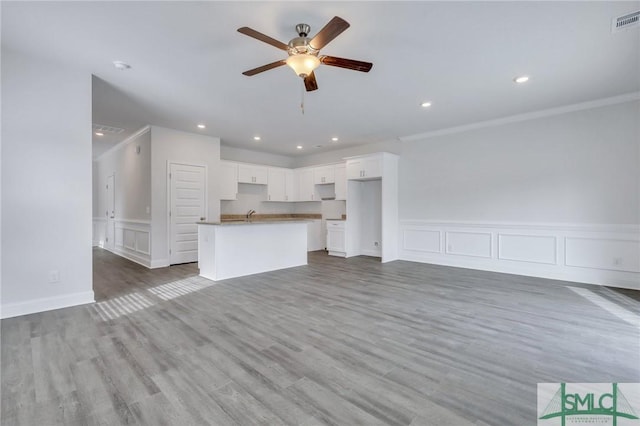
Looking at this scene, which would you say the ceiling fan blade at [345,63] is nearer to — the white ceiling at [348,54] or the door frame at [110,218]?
the white ceiling at [348,54]

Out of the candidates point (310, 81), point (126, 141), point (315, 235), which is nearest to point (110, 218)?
point (126, 141)

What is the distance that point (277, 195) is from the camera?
27.0 ft

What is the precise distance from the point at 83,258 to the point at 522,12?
5180mm

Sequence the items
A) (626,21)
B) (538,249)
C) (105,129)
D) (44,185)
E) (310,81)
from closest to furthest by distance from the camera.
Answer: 1. (626,21)
2. (310,81)
3. (44,185)
4. (538,249)
5. (105,129)

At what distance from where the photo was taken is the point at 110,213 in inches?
310

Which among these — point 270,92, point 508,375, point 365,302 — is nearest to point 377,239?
point 365,302

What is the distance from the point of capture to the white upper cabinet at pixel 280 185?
8.05 metres

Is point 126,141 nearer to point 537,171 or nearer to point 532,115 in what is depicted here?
point 532,115

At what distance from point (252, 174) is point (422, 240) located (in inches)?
178

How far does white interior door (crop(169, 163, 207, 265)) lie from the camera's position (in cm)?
586

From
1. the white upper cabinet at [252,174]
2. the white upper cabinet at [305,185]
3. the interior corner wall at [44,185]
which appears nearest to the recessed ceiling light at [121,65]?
the interior corner wall at [44,185]

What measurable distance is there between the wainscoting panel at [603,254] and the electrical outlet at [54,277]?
712 centimetres

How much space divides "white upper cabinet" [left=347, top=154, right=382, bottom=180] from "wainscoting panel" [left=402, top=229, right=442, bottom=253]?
1511mm

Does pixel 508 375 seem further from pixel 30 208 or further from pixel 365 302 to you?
pixel 30 208
